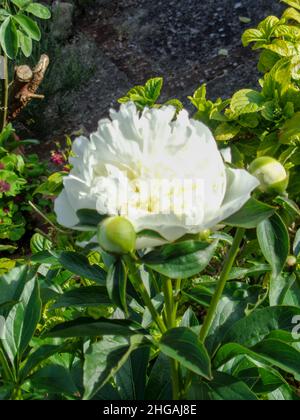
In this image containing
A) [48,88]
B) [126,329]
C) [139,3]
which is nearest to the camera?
[126,329]

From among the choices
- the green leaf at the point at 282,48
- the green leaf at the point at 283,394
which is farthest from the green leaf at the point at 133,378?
the green leaf at the point at 282,48

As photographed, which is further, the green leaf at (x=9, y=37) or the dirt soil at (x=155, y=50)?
the dirt soil at (x=155, y=50)

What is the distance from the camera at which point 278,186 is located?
2.73 feet

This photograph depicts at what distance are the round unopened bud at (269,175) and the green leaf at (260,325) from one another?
0.80 feet

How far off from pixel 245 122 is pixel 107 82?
2558 millimetres

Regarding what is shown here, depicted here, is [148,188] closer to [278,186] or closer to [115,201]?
[115,201]

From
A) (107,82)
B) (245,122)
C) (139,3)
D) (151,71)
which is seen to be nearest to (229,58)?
(151,71)

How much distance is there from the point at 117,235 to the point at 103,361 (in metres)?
0.19

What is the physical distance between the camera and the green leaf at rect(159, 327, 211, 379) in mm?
819

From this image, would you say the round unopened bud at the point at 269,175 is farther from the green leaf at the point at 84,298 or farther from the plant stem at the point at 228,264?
the green leaf at the point at 84,298

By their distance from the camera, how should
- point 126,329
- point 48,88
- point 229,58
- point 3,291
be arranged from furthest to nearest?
point 229,58
point 48,88
point 3,291
point 126,329

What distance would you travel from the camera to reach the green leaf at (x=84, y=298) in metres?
1.01

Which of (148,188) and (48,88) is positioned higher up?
(48,88)

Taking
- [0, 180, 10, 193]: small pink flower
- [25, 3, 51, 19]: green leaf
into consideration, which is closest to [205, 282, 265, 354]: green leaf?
[25, 3, 51, 19]: green leaf
